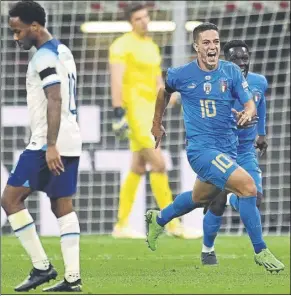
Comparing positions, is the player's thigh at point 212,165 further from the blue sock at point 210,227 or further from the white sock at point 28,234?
the white sock at point 28,234

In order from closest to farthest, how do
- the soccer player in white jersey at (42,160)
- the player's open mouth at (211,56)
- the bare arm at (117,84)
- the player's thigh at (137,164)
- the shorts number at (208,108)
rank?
the soccer player in white jersey at (42,160)
the player's open mouth at (211,56)
the shorts number at (208,108)
the bare arm at (117,84)
the player's thigh at (137,164)

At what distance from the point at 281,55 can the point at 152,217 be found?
230 inches

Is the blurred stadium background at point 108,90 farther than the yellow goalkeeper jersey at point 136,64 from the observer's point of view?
Yes

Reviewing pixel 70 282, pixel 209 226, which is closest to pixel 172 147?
pixel 209 226

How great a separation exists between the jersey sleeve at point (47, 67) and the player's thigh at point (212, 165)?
4.55 ft

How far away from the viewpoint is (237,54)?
31.5ft

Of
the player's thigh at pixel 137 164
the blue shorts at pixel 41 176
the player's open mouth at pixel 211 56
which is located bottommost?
the player's thigh at pixel 137 164

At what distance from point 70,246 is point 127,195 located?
191 inches

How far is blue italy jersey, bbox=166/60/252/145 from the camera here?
8742 mm

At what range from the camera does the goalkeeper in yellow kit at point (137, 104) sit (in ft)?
40.7

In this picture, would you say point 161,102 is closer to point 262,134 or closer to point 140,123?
point 262,134

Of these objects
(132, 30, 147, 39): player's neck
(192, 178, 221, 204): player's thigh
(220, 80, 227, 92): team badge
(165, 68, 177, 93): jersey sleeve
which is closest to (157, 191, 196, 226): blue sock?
(192, 178, 221, 204): player's thigh

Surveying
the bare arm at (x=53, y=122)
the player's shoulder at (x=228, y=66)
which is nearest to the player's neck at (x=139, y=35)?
the player's shoulder at (x=228, y=66)

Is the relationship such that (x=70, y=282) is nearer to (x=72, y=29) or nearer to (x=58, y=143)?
(x=58, y=143)
